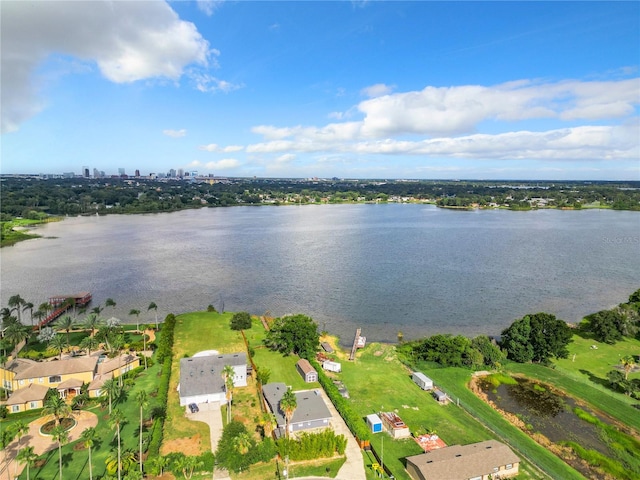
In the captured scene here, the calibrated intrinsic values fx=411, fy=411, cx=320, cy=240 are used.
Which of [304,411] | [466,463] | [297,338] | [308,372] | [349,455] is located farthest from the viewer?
[297,338]

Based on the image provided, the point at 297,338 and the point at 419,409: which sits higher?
the point at 297,338

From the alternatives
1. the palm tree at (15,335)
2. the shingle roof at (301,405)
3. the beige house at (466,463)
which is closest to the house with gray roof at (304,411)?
the shingle roof at (301,405)

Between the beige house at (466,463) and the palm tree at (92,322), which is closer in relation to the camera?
the beige house at (466,463)

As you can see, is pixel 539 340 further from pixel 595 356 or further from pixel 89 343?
pixel 89 343

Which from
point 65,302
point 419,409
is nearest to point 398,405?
point 419,409

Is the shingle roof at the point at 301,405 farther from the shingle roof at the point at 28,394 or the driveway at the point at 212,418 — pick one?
the shingle roof at the point at 28,394
